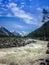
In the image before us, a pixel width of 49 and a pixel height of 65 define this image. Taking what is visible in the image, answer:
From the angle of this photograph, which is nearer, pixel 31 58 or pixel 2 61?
pixel 2 61

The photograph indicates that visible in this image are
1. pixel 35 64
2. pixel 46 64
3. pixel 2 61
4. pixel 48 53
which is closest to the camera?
pixel 46 64

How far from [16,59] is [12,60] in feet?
2.97

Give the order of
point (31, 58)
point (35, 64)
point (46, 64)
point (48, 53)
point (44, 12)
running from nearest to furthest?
point (46, 64) < point (35, 64) < point (31, 58) < point (48, 53) < point (44, 12)

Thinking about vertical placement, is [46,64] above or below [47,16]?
below

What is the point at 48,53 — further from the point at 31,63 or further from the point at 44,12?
the point at 44,12

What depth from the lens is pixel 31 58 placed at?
3148cm

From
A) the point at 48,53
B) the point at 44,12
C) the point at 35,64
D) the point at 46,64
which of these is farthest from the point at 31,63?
the point at 44,12

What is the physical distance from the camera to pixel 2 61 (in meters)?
28.9

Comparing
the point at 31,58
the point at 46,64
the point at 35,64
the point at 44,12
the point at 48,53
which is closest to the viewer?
the point at 46,64

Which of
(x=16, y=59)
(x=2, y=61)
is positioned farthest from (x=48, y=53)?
(x=2, y=61)

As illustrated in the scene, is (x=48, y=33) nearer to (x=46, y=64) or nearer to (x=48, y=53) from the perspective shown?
(x=48, y=53)

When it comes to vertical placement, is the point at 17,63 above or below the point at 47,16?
below

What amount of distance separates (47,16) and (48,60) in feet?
286

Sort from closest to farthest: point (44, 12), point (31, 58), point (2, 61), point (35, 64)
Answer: point (35, 64), point (2, 61), point (31, 58), point (44, 12)
